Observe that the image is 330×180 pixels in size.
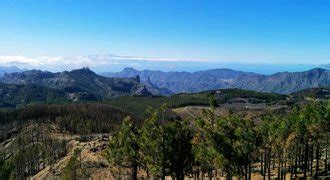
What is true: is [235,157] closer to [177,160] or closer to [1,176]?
[177,160]

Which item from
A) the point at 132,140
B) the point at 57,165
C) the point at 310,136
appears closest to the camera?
the point at 132,140

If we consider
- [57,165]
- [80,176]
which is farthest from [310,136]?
[57,165]

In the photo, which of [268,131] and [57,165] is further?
[57,165]

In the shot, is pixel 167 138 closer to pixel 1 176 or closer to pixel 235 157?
pixel 235 157

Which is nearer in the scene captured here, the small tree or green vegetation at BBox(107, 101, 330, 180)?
green vegetation at BBox(107, 101, 330, 180)

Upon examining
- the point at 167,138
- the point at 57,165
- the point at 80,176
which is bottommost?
the point at 57,165

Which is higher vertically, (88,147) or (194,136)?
(194,136)

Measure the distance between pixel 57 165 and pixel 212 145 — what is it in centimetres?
13184

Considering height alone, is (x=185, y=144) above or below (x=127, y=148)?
above

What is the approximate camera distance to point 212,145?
184ft

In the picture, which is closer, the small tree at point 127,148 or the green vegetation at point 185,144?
the green vegetation at point 185,144

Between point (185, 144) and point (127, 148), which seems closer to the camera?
point (185, 144)

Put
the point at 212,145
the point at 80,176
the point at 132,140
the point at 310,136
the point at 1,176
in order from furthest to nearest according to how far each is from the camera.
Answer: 1. the point at 1,176
2. the point at 80,176
3. the point at 310,136
4. the point at 132,140
5. the point at 212,145

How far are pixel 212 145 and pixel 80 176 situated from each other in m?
57.9
